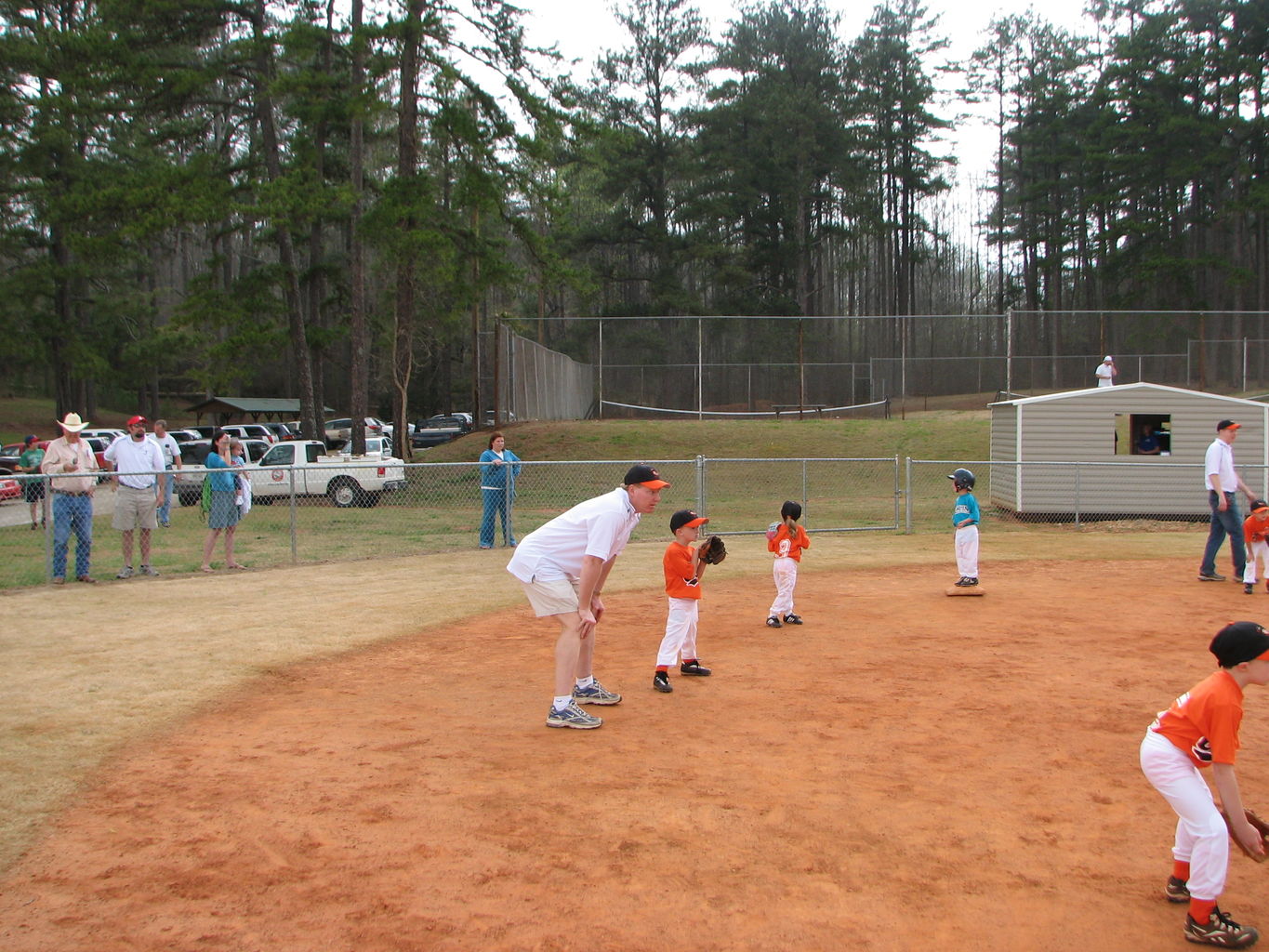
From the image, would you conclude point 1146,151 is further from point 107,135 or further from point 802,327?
point 107,135

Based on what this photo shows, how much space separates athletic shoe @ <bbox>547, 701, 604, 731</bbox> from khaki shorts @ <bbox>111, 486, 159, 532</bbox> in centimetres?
824

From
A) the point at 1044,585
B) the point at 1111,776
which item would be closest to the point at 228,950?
the point at 1111,776

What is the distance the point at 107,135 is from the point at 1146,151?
45010mm

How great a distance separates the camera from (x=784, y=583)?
959cm

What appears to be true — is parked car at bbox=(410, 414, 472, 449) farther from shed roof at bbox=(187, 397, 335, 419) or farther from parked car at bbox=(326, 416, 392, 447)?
shed roof at bbox=(187, 397, 335, 419)

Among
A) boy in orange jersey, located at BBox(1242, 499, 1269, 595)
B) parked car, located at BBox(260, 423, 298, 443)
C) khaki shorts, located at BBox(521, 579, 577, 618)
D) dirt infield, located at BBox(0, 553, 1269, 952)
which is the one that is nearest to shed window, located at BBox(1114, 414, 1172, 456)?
boy in orange jersey, located at BBox(1242, 499, 1269, 595)

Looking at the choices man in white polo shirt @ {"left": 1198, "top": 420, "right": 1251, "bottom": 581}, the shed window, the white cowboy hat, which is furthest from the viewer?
the shed window

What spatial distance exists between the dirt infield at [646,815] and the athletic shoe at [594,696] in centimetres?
14

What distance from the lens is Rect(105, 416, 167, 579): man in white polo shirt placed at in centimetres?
1242

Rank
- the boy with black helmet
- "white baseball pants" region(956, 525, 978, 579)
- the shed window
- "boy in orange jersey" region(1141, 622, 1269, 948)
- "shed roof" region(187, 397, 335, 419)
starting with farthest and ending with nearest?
1. "shed roof" region(187, 397, 335, 419)
2. the shed window
3. "white baseball pants" region(956, 525, 978, 579)
4. the boy with black helmet
5. "boy in orange jersey" region(1141, 622, 1269, 948)

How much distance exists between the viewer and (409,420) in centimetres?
5612

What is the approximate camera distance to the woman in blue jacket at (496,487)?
15.2 m

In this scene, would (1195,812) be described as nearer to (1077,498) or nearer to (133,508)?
(133,508)

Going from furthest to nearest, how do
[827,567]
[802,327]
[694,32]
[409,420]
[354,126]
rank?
[409,420] < [694,32] < [802,327] < [354,126] < [827,567]
